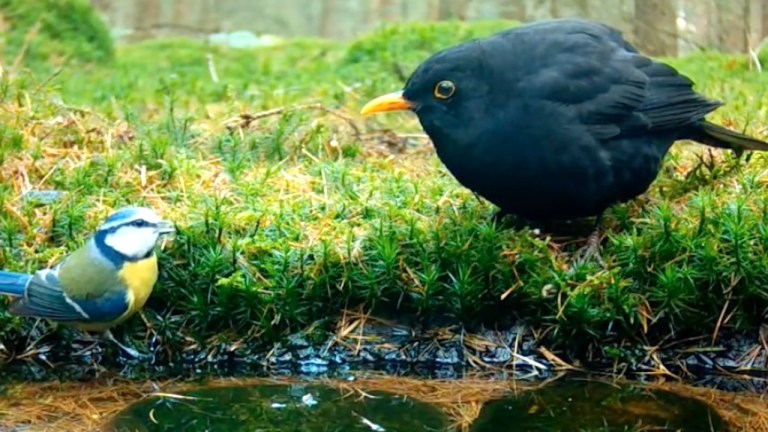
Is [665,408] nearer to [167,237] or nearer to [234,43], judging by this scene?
[167,237]

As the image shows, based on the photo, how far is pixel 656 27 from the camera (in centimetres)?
1191

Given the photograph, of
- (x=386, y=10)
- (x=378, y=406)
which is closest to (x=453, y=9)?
(x=386, y=10)

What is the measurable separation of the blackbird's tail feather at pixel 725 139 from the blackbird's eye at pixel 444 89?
141 centimetres

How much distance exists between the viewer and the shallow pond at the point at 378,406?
4281 mm

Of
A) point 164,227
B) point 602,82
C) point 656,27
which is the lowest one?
point 164,227

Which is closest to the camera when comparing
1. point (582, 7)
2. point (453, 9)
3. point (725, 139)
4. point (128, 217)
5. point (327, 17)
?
point (128, 217)

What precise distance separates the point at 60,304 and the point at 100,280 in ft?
0.63

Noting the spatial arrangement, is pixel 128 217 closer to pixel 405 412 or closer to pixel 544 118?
pixel 405 412

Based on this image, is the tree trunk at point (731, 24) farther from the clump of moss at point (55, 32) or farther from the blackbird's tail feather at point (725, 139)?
the clump of moss at point (55, 32)

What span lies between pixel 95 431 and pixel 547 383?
185cm

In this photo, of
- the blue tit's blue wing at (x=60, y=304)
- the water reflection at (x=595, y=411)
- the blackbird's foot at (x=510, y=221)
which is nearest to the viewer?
the water reflection at (x=595, y=411)

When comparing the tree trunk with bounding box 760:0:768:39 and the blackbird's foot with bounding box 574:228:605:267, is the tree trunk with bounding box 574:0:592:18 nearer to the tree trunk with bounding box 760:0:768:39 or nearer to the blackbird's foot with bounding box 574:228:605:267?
the tree trunk with bounding box 760:0:768:39

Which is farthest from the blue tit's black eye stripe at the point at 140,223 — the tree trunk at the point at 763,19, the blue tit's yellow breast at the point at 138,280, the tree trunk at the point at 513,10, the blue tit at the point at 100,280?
the tree trunk at the point at 513,10

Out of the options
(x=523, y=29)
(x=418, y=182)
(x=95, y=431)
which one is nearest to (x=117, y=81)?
(x=418, y=182)
